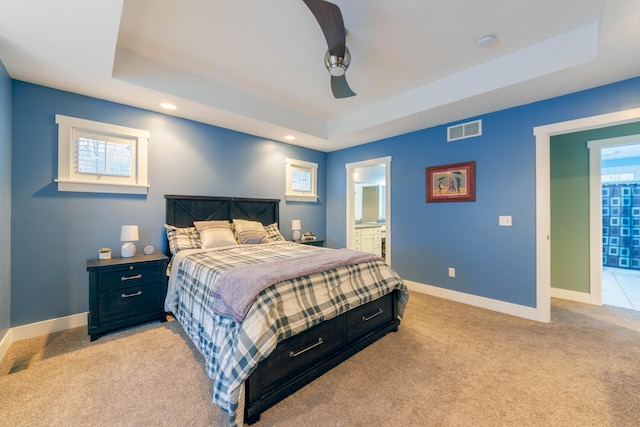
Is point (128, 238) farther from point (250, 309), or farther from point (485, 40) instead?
point (485, 40)

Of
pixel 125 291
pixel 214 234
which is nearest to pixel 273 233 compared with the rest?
pixel 214 234

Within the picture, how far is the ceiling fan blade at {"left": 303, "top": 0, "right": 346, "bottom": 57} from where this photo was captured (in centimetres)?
166

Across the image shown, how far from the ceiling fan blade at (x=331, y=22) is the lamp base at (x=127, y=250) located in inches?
116

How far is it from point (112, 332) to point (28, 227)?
133 cm

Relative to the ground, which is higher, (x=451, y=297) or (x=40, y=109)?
(x=40, y=109)

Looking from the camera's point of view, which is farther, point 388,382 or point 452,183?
point 452,183

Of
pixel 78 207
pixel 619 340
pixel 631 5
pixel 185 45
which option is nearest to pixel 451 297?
pixel 619 340

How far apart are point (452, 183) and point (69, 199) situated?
471 centimetres

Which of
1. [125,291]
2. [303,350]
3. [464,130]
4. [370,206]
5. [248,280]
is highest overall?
[464,130]

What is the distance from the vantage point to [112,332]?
263cm

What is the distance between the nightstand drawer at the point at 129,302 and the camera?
2.52 metres

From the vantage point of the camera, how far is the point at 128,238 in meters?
2.87

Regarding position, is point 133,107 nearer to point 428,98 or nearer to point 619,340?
point 428,98

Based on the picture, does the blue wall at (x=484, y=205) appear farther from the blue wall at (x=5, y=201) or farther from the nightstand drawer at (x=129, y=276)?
the blue wall at (x=5, y=201)
